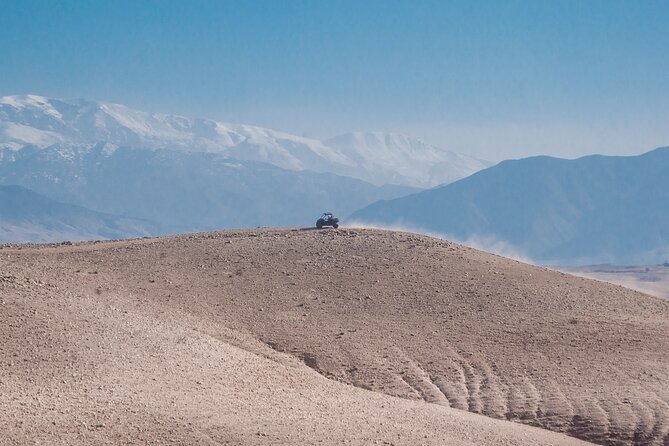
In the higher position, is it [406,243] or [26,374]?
[406,243]

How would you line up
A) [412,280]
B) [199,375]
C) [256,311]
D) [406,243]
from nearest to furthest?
[199,375], [256,311], [412,280], [406,243]

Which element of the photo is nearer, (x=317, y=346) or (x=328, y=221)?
(x=317, y=346)

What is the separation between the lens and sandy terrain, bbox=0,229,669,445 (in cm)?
2291

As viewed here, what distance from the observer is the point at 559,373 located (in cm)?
3147

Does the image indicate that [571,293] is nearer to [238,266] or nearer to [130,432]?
[238,266]

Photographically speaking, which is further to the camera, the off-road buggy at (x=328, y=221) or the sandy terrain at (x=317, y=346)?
the off-road buggy at (x=328, y=221)

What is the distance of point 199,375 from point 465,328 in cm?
1370

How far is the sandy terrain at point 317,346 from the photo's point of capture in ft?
75.2

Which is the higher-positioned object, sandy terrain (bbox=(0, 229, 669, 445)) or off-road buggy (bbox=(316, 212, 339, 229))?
off-road buggy (bbox=(316, 212, 339, 229))

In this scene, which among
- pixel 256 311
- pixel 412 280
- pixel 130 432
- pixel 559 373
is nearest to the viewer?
pixel 130 432

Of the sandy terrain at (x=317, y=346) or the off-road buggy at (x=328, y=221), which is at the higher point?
the off-road buggy at (x=328, y=221)

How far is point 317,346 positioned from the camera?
3281 centimetres

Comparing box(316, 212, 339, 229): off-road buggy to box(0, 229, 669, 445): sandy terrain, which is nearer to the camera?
box(0, 229, 669, 445): sandy terrain

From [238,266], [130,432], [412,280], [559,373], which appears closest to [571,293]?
[412,280]
